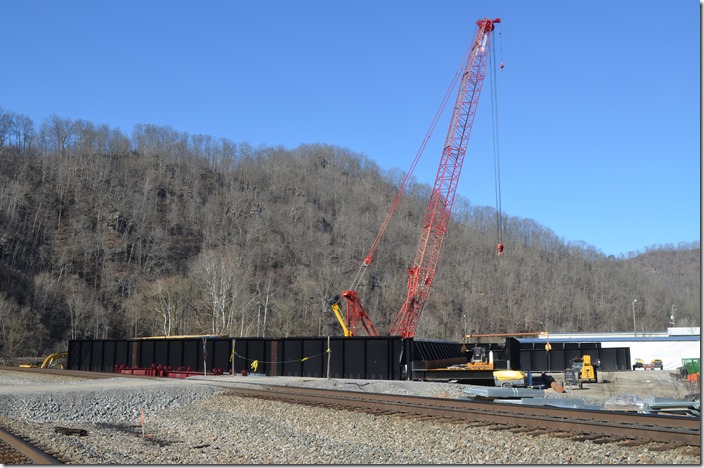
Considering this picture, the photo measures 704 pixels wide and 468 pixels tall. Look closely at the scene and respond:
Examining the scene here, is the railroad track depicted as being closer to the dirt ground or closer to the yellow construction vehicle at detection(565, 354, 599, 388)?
the dirt ground

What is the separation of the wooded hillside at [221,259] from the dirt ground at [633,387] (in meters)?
37.2

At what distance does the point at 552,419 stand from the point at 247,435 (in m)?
6.64

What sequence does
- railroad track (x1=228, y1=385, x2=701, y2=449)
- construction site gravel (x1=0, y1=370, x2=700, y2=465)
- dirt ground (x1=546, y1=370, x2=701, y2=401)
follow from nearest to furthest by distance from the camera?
construction site gravel (x1=0, y1=370, x2=700, y2=465) → railroad track (x1=228, y1=385, x2=701, y2=449) → dirt ground (x1=546, y1=370, x2=701, y2=401)

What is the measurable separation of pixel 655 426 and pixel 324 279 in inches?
4297

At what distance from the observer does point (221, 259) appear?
9238cm

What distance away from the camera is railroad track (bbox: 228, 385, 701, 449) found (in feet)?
39.1

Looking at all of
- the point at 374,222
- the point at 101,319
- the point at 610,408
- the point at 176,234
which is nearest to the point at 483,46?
the point at 610,408

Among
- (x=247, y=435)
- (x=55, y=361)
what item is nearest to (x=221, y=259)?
(x=55, y=361)

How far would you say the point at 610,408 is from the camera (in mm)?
17500

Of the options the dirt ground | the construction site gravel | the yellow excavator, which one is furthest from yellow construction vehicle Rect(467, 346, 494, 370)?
the yellow excavator

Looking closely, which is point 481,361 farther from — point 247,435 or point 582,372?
point 247,435

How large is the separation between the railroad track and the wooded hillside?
50.9m

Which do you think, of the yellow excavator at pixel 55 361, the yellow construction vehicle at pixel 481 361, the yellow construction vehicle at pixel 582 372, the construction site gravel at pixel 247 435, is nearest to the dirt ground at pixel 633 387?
the yellow construction vehicle at pixel 582 372

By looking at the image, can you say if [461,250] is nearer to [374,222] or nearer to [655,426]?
[374,222]
